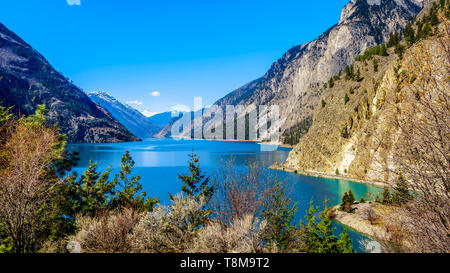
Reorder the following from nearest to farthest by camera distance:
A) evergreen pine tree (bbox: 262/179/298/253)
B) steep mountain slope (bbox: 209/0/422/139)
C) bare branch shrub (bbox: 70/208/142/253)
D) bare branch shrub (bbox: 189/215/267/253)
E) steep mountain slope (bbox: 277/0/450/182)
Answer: steep mountain slope (bbox: 277/0/450/182), bare branch shrub (bbox: 189/215/267/253), bare branch shrub (bbox: 70/208/142/253), evergreen pine tree (bbox: 262/179/298/253), steep mountain slope (bbox: 209/0/422/139)

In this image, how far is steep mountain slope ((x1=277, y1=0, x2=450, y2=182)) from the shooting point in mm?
5879

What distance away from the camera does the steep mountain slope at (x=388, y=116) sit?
5.88 meters

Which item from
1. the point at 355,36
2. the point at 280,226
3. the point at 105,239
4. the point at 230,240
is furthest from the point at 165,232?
the point at 355,36

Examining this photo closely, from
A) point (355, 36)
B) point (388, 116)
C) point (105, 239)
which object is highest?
point (355, 36)

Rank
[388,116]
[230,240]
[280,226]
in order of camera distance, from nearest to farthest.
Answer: [388,116]
[230,240]
[280,226]

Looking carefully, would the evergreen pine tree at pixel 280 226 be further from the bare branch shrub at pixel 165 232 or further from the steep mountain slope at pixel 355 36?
the steep mountain slope at pixel 355 36

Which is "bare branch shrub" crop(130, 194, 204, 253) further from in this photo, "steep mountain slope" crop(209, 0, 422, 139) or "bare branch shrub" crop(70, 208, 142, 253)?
"steep mountain slope" crop(209, 0, 422, 139)

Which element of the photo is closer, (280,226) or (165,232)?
(165,232)

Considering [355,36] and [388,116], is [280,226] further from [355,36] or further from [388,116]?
[355,36]

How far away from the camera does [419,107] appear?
19.7 ft

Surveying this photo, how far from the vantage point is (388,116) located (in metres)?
6.68

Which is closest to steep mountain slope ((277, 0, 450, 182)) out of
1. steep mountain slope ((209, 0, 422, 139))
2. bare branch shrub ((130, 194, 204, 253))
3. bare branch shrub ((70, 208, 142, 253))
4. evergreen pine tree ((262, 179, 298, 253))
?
evergreen pine tree ((262, 179, 298, 253))
